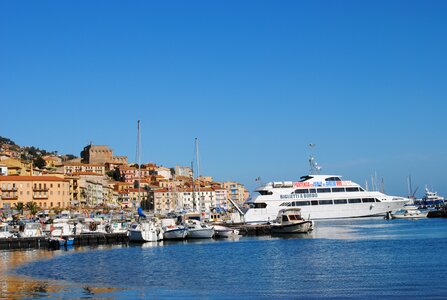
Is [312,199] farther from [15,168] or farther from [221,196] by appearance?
[221,196]

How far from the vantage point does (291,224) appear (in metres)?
65.4

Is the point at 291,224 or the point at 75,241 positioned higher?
the point at 291,224

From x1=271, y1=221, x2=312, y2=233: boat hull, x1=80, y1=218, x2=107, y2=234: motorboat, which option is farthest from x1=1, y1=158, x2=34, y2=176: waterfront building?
x1=271, y1=221, x2=312, y2=233: boat hull

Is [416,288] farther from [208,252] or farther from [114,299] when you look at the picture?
[208,252]

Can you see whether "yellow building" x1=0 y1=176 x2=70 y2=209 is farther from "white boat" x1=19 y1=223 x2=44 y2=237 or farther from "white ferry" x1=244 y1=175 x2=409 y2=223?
"white boat" x1=19 y1=223 x2=44 y2=237

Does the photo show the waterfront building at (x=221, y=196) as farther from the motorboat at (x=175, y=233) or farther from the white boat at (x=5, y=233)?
the motorboat at (x=175, y=233)

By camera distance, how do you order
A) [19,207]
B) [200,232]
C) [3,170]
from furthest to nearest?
[3,170]
[19,207]
[200,232]

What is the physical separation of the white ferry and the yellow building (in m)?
36.8

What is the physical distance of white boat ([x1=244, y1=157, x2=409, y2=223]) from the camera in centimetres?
8850

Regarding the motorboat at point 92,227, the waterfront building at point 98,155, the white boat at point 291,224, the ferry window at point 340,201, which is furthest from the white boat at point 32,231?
the waterfront building at point 98,155

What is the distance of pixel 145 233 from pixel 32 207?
45.2 meters

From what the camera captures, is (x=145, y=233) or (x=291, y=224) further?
(x=291, y=224)

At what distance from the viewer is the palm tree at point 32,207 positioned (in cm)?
9847

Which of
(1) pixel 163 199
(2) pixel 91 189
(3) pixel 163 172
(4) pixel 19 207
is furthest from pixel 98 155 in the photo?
(4) pixel 19 207
